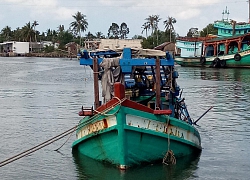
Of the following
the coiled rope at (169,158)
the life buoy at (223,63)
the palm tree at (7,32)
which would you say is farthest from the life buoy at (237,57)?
the palm tree at (7,32)

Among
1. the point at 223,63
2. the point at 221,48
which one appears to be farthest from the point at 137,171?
the point at 221,48

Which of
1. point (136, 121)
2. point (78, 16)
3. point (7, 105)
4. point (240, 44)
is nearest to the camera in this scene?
point (136, 121)

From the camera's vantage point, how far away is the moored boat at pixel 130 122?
1077cm

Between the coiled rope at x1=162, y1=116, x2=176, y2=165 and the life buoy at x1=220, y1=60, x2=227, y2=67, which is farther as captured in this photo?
the life buoy at x1=220, y1=60, x2=227, y2=67

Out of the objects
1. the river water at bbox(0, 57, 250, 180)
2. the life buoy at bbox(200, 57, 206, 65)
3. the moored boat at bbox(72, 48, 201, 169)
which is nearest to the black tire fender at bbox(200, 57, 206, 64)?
the life buoy at bbox(200, 57, 206, 65)

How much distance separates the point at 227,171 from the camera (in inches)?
483

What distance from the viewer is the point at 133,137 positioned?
11000 mm

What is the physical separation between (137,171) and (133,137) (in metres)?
0.95

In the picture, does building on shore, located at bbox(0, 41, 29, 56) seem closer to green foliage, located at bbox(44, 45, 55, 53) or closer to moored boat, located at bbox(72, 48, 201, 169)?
green foliage, located at bbox(44, 45, 55, 53)

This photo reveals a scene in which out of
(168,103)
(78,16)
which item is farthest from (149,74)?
(78,16)

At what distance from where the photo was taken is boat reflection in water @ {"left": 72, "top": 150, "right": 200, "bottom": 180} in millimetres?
11315

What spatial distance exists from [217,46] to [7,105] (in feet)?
134

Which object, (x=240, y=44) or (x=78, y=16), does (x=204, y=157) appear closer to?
(x=240, y=44)

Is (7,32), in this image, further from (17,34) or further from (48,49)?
(48,49)
